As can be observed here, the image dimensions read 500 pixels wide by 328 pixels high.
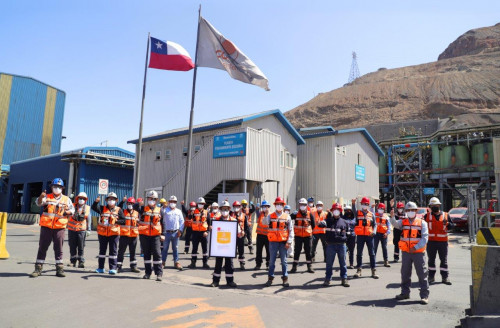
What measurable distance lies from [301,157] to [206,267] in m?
18.6

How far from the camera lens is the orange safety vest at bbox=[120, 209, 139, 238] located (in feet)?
31.9

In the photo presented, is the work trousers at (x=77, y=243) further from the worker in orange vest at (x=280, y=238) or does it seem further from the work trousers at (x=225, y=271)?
the worker in orange vest at (x=280, y=238)

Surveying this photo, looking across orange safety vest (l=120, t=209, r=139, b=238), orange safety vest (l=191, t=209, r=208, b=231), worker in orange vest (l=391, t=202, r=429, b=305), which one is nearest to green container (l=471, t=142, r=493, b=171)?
orange safety vest (l=191, t=209, r=208, b=231)

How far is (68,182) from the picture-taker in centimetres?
3162

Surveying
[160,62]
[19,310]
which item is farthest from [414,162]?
[19,310]

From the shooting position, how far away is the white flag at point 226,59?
17.4 metres

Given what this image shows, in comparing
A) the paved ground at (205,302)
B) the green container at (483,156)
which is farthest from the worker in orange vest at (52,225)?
the green container at (483,156)

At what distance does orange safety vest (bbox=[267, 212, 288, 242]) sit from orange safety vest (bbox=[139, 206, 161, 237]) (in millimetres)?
2802

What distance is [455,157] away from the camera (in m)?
38.4

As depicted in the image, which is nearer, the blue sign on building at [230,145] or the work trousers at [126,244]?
the work trousers at [126,244]

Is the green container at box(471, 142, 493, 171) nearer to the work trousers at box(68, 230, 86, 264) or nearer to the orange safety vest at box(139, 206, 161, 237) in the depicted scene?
the orange safety vest at box(139, 206, 161, 237)

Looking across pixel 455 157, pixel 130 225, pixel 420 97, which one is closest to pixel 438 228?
pixel 130 225

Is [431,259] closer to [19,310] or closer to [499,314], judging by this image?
[499,314]

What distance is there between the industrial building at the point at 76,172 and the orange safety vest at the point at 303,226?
20850mm
